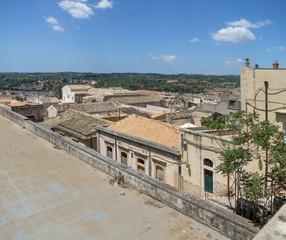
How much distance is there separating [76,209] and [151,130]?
480 inches

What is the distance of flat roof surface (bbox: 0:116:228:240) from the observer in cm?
512

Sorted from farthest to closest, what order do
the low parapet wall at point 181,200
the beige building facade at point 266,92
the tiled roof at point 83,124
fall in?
the tiled roof at point 83,124 → the beige building facade at point 266,92 → the low parapet wall at point 181,200

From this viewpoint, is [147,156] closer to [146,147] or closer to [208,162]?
[146,147]

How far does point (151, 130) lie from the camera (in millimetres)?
18047

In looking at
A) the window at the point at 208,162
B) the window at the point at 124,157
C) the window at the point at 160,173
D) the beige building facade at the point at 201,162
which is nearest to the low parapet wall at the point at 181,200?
the beige building facade at the point at 201,162

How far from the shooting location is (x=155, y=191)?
20.9 ft

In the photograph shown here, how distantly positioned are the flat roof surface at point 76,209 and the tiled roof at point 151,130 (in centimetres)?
796

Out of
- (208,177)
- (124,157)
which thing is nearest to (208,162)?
(208,177)

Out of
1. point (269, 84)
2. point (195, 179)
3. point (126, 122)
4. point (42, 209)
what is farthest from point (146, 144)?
point (42, 209)

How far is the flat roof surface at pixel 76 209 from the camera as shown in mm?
5125

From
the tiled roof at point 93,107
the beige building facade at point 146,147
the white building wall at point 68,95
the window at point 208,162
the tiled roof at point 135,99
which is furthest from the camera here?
the white building wall at point 68,95

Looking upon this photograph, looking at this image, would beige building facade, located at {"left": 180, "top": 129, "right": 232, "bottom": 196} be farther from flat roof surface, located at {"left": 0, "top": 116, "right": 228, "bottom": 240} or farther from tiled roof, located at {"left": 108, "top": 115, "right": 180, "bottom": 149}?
flat roof surface, located at {"left": 0, "top": 116, "right": 228, "bottom": 240}

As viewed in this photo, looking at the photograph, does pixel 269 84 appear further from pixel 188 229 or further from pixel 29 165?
pixel 29 165

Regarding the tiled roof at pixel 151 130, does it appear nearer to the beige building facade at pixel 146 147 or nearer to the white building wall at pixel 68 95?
the beige building facade at pixel 146 147
